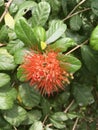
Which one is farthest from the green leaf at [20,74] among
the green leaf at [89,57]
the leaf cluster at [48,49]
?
the green leaf at [89,57]

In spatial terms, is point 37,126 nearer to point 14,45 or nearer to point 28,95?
point 28,95

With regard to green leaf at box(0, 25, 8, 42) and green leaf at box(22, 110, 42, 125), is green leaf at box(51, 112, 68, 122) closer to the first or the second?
green leaf at box(22, 110, 42, 125)

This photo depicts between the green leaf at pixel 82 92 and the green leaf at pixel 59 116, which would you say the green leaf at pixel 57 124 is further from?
the green leaf at pixel 82 92

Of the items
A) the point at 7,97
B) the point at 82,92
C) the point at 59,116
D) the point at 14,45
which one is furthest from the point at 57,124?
the point at 14,45

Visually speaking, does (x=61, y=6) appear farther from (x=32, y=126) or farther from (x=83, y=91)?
(x=32, y=126)

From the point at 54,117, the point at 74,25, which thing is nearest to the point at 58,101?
the point at 54,117
